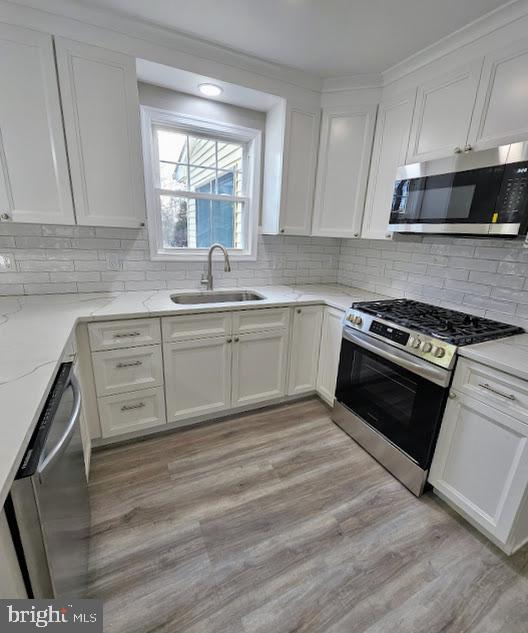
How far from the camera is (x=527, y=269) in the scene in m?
1.71

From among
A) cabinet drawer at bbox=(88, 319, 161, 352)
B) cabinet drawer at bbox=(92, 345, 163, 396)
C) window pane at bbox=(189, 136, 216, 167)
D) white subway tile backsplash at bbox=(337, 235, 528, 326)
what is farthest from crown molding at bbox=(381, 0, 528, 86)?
cabinet drawer at bbox=(92, 345, 163, 396)

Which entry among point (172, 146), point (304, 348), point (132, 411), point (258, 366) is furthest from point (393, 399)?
point (172, 146)

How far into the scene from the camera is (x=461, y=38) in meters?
1.65

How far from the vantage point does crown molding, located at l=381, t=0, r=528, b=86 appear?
1.44m

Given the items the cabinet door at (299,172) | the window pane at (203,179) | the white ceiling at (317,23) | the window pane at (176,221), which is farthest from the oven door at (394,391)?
the white ceiling at (317,23)

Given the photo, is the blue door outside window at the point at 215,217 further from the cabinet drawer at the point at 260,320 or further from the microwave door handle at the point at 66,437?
the microwave door handle at the point at 66,437

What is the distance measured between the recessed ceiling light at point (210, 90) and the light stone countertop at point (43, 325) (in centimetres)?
146

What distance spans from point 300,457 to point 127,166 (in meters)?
2.15

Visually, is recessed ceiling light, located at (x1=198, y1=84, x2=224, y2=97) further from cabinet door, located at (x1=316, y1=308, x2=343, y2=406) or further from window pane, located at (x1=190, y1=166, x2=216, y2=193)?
cabinet door, located at (x1=316, y1=308, x2=343, y2=406)

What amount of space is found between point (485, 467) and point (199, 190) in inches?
102

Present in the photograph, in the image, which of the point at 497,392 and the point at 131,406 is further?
the point at 131,406

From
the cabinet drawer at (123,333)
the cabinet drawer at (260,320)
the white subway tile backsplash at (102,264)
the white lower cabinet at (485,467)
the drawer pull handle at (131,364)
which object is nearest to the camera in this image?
the white lower cabinet at (485,467)

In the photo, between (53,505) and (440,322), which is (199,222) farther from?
(53,505)

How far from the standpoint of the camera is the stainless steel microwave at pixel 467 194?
1.43 meters
